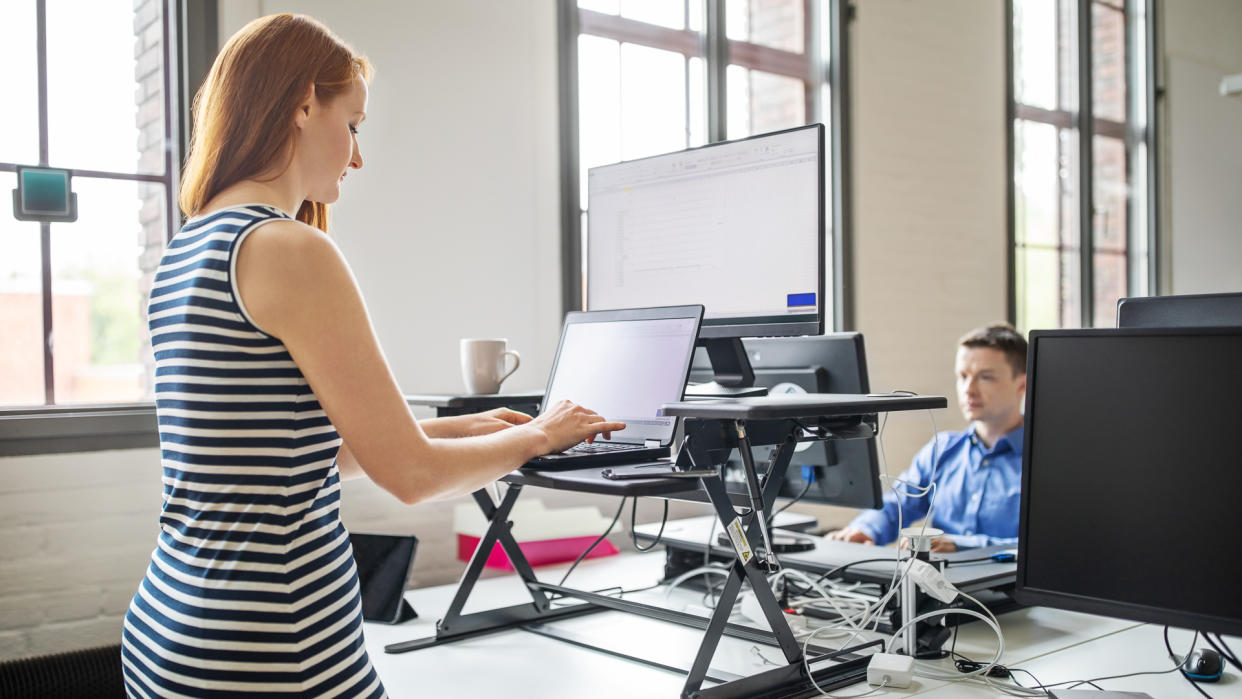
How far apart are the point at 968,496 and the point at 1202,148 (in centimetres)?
381

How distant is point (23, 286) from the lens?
1978mm

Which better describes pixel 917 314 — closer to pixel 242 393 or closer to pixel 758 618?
pixel 758 618

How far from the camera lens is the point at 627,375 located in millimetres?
1506

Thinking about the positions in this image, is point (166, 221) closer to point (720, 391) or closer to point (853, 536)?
point (720, 391)

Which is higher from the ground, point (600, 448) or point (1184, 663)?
point (600, 448)

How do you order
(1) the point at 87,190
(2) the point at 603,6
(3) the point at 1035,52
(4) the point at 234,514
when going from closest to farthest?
(4) the point at 234,514 → (1) the point at 87,190 → (2) the point at 603,6 → (3) the point at 1035,52

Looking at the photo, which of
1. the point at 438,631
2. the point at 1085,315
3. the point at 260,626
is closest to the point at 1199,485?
the point at 260,626

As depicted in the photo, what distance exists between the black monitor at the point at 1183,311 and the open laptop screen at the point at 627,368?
2.06 feet

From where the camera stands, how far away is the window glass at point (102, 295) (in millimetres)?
2018

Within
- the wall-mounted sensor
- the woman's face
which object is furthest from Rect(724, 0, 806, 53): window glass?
the woman's face

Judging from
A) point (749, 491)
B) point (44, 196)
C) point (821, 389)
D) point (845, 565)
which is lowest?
point (845, 565)

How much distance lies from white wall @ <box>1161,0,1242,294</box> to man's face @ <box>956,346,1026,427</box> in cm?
313

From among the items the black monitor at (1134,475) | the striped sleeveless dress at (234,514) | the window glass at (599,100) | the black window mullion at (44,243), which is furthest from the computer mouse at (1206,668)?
A: the black window mullion at (44,243)

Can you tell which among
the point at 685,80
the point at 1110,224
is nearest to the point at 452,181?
the point at 685,80
